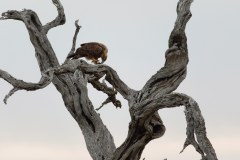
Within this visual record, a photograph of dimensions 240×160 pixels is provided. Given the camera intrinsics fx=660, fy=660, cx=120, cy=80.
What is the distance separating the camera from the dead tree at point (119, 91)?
8.97 m

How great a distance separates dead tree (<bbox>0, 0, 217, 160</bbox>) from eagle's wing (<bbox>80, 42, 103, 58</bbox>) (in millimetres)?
396

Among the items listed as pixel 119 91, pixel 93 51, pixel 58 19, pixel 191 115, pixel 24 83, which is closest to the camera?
pixel 191 115

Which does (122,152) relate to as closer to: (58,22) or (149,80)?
(149,80)

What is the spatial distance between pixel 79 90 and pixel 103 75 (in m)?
1.03

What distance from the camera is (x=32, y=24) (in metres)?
11.6

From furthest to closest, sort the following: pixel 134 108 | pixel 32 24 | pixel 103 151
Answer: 1. pixel 32 24
2. pixel 103 151
3. pixel 134 108

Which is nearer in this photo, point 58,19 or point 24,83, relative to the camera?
point 24,83

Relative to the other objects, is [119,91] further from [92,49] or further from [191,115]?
[191,115]

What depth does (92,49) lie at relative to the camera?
1132 cm

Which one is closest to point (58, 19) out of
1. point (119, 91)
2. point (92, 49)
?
point (92, 49)

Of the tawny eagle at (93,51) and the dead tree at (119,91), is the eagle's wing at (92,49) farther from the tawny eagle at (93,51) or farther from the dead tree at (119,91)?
the dead tree at (119,91)

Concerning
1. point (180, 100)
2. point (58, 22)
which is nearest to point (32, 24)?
point (58, 22)

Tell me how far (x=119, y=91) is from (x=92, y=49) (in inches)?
60.3

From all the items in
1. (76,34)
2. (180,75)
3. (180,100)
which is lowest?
(180,100)
